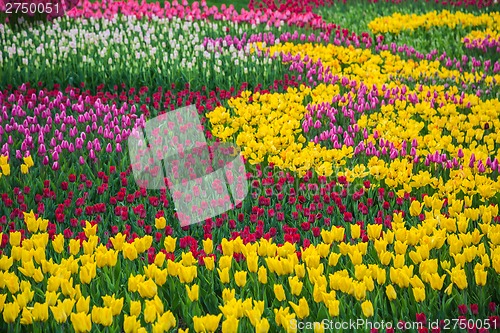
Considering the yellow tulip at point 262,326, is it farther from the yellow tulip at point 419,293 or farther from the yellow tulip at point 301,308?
the yellow tulip at point 419,293

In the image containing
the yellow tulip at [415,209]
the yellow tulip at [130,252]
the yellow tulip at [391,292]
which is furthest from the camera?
the yellow tulip at [415,209]

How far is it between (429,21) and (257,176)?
8288 mm

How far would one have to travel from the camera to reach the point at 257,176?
546 cm

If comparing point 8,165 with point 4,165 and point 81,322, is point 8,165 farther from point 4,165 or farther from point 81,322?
point 81,322

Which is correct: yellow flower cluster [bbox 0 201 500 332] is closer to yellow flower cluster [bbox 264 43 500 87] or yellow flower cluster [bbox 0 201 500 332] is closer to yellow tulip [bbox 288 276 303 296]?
yellow tulip [bbox 288 276 303 296]

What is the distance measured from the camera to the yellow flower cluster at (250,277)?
3090mm

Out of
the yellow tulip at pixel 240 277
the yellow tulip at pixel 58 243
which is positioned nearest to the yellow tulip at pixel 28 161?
the yellow tulip at pixel 58 243

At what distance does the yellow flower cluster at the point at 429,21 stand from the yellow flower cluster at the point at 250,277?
8.42 metres

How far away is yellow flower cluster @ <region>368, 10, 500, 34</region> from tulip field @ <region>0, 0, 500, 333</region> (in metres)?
0.09

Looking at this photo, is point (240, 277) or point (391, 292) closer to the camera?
point (391, 292)

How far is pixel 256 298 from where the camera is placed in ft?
11.5

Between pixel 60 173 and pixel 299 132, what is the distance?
98.9 inches

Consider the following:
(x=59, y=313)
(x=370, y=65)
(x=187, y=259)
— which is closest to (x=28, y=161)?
(x=187, y=259)

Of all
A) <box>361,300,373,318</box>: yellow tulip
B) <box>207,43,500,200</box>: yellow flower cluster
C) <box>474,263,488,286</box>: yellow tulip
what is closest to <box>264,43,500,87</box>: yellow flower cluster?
<box>207,43,500,200</box>: yellow flower cluster
